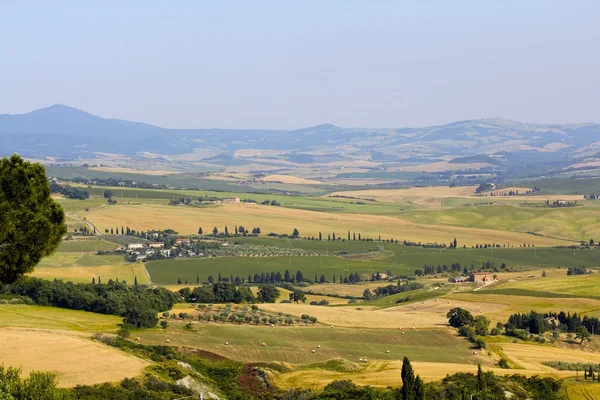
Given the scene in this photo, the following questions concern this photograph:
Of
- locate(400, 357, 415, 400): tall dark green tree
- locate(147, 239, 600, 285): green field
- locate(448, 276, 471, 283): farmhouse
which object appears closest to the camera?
locate(400, 357, 415, 400): tall dark green tree

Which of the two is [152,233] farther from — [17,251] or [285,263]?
[17,251]

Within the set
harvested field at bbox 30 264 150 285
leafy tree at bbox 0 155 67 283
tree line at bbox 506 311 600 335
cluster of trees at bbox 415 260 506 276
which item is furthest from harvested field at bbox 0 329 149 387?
cluster of trees at bbox 415 260 506 276

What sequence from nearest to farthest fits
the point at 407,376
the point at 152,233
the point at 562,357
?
the point at 407,376
the point at 562,357
the point at 152,233

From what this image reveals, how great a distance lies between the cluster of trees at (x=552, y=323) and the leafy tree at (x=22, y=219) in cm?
6129

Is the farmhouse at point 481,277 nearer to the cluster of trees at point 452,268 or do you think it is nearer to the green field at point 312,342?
the cluster of trees at point 452,268

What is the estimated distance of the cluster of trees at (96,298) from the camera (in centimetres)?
8531

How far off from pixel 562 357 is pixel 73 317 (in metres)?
40.9

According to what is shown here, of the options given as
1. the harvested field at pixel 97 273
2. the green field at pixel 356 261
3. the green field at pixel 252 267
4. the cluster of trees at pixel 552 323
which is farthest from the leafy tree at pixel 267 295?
the cluster of trees at pixel 552 323

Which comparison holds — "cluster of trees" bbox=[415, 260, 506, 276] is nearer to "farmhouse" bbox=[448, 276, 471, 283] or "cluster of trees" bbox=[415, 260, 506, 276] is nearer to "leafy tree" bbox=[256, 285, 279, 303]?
"farmhouse" bbox=[448, 276, 471, 283]

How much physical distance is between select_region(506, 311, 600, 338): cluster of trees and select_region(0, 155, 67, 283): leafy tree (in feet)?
201

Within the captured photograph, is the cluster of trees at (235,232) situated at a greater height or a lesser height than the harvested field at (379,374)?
greater

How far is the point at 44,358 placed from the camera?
57125mm

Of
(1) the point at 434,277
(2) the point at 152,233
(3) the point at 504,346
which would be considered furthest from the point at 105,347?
(2) the point at 152,233

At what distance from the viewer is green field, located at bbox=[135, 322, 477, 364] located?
239 feet
